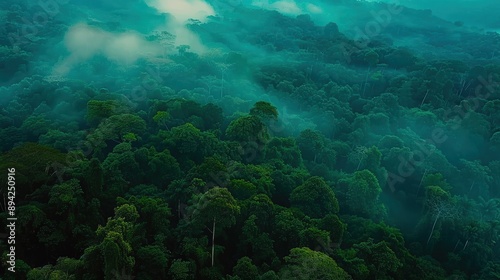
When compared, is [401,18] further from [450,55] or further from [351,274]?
[351,274]

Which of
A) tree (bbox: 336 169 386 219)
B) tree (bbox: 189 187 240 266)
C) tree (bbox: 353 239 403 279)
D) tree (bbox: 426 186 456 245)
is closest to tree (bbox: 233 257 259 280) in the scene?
tree (bbox: 189 187 240 266)

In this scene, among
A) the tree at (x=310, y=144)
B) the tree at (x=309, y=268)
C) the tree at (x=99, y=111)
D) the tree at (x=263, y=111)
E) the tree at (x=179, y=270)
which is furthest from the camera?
the tree at (x=310, y=144)

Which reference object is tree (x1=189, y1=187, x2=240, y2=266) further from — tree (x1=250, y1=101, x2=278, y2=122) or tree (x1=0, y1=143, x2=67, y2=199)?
tree (x1=250, y1=101, x2=278, y2=122)

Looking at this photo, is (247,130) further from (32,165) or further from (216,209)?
(32,165)

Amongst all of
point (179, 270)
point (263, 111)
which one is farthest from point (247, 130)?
point (179, 270)

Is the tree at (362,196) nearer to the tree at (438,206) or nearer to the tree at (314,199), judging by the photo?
the tree at (314,199)

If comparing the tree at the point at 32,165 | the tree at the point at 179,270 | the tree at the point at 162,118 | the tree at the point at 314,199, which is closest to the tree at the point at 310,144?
the tree at the point at 314,199
